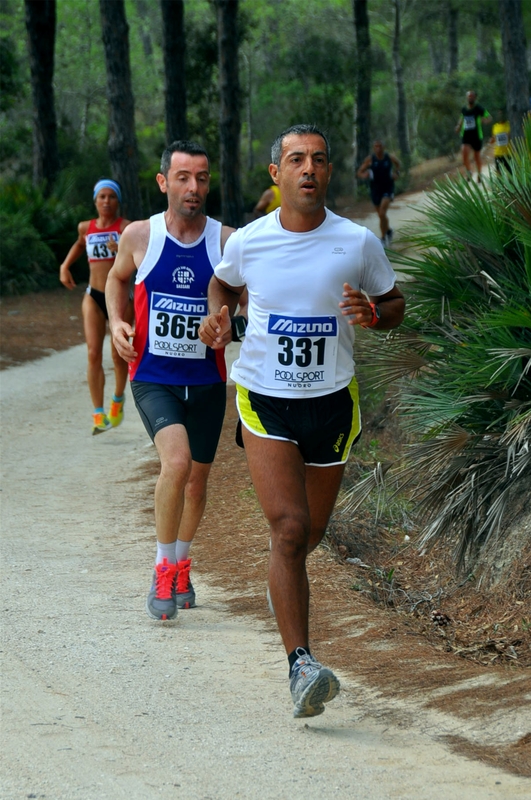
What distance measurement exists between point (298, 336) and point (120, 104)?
627 inches

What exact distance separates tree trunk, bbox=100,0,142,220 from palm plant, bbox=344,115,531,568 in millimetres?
13744

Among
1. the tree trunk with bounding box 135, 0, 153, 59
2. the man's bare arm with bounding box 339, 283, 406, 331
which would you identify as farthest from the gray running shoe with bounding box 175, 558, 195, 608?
the tree trunk with bounding box 135, 0, 153, 59

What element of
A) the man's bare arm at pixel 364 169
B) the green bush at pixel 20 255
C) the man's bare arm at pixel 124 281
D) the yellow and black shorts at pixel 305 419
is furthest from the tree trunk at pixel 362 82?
the yellow and black shorts at pixel 305 419

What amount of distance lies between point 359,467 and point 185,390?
11.7ft

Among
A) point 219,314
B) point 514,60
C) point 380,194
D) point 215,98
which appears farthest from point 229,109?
point 219,314

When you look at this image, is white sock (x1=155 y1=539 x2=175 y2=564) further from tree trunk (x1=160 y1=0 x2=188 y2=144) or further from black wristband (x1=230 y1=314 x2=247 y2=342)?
tree trunk (x1=160 y1=0 x2=188 y2=144)

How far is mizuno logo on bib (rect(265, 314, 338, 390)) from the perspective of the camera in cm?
445

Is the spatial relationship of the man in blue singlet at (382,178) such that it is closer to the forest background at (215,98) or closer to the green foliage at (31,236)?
the forest background at (215,98)

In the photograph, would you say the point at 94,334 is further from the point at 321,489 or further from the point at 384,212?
the point at 384,212

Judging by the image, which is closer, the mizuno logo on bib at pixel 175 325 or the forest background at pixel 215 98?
the mizuno logo on bib at pixel 175 325

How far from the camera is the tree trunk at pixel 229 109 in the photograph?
2244cm

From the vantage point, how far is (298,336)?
4.45 metres

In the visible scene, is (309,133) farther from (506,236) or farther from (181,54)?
(181,54)

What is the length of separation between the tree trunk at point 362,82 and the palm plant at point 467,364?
2815 cm
